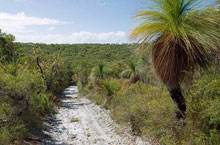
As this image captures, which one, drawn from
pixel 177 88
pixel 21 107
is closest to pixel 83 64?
pixel 21 107

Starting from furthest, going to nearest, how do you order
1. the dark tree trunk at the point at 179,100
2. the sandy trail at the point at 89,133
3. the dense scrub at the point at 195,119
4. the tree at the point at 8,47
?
the tree at the point at 8,47
the sandy trail at the point at 89,133
the dark tree trunk at the point at 179,100
the dense scrub at the point at 195,119

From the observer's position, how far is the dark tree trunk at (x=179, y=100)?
3.65 metres

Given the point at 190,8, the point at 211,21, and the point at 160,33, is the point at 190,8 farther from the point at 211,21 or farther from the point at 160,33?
the point at 160,33

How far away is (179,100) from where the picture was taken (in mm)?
3732

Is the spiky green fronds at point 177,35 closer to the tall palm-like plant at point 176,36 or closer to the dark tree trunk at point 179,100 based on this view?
the tall palm-like plant at point 176,36

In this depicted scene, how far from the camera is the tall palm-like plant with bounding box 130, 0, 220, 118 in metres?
3.13

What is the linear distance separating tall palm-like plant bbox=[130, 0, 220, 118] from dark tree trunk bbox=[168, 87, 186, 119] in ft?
0.23

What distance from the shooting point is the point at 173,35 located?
125 inches

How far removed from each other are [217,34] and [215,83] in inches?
32.5

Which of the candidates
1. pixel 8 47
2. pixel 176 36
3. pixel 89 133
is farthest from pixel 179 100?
pixel 8 47

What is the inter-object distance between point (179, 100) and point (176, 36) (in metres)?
1.30

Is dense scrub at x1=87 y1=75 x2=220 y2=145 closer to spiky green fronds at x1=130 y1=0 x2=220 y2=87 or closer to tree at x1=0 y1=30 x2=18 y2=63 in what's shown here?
spiky green fronds at x1=130 y1=0 x2=220 y2=87

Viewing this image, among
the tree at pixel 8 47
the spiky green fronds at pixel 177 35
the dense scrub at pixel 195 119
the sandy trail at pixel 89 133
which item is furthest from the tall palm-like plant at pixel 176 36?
the tree at pixel 8 47

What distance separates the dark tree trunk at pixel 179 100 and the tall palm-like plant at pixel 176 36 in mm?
71
